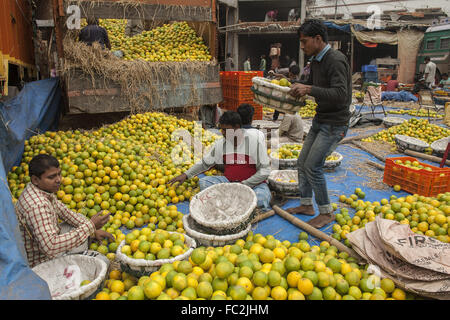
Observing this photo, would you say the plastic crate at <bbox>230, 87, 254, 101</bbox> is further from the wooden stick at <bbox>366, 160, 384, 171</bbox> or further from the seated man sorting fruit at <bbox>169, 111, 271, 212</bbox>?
the seated man sorting fruit at <bbox>169, 111, 271, 212</bbox>

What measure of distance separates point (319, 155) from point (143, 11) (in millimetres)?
6077

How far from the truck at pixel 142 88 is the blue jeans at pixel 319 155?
4964 mm

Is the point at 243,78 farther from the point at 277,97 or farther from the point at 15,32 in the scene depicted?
the point at 15,32

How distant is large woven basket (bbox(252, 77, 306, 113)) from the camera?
12.7 feet

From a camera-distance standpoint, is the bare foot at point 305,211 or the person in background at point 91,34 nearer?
the bare foot at point 305,211

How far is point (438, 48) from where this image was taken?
21.7m

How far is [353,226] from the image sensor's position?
3951mm

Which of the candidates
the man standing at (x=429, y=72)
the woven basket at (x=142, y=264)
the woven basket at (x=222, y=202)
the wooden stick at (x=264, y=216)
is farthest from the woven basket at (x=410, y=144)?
the man standing at (x=429, y=72)

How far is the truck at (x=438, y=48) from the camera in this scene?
21.1 metres

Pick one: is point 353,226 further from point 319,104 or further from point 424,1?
point 424,1

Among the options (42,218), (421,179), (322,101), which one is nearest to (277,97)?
(322,101)

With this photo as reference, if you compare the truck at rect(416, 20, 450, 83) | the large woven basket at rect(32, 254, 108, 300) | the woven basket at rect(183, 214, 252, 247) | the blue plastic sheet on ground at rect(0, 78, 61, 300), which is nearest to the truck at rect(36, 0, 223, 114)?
the blue plastic sheet on ground at rect(0, 78, 61, 300)

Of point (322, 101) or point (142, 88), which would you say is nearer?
point (322, 101)

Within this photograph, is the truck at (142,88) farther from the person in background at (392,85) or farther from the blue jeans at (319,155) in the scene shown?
the person in background at (392,85)
